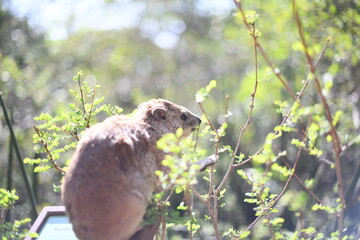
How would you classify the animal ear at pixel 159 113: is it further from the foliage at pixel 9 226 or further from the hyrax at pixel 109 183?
the foliage at pixel 9 226

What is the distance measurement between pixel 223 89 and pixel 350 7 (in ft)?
20.1

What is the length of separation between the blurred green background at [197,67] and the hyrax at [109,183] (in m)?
1.07

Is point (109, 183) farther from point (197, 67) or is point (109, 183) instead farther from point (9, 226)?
point (197, 67)

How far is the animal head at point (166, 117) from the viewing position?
11.9 feet

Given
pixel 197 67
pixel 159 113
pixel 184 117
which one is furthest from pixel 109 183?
pixel 197 67

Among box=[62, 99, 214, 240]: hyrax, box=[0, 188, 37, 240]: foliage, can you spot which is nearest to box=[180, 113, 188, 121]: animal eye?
box=[62, 99, 214, 240]: hyrax

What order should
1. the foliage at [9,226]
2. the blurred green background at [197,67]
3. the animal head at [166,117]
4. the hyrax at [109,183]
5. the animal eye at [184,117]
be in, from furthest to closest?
the blurred green background at [197,67] → the animal eye at [184,117] → the animal head at [166,117] → the foliage at [9,226] → the hyrax at [109,183]

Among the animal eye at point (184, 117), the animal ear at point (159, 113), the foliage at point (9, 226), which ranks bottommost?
the foliage at point (9, 226)

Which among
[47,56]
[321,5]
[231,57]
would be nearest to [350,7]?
[321,5]

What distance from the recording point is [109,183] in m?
2.86

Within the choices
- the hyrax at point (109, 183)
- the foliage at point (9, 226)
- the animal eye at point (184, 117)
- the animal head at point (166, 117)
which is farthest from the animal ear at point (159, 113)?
the foliage at point (9, 226)

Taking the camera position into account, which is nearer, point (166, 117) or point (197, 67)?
point (166, 117)

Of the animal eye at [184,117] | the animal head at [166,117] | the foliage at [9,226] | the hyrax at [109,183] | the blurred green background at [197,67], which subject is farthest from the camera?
the blurred green background at [197,67]

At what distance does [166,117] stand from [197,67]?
12.4m
